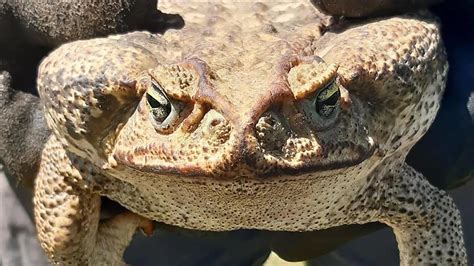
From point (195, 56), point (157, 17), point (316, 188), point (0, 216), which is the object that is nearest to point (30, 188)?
point (0, 216)

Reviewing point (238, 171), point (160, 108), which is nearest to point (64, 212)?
point (160, 108)

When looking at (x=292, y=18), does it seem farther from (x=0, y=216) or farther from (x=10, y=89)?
(x=0, y=216)

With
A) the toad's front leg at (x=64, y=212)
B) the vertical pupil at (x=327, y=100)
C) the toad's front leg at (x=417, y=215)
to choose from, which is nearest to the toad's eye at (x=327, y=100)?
the vertical pupil at (x=327, y=100)

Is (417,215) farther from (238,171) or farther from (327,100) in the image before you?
(238,171)

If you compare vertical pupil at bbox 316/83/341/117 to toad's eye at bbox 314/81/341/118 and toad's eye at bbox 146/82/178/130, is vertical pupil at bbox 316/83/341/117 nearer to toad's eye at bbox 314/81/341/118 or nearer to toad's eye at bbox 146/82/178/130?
toad's eye at bbox 314/81/341/118

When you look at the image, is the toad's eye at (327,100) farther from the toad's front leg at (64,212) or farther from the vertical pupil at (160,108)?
the toad's front leg at (64,212)

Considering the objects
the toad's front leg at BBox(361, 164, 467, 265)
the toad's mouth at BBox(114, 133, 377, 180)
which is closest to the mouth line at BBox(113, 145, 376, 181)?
the toad's mouth at BBox(114, 133, 377, 180)
